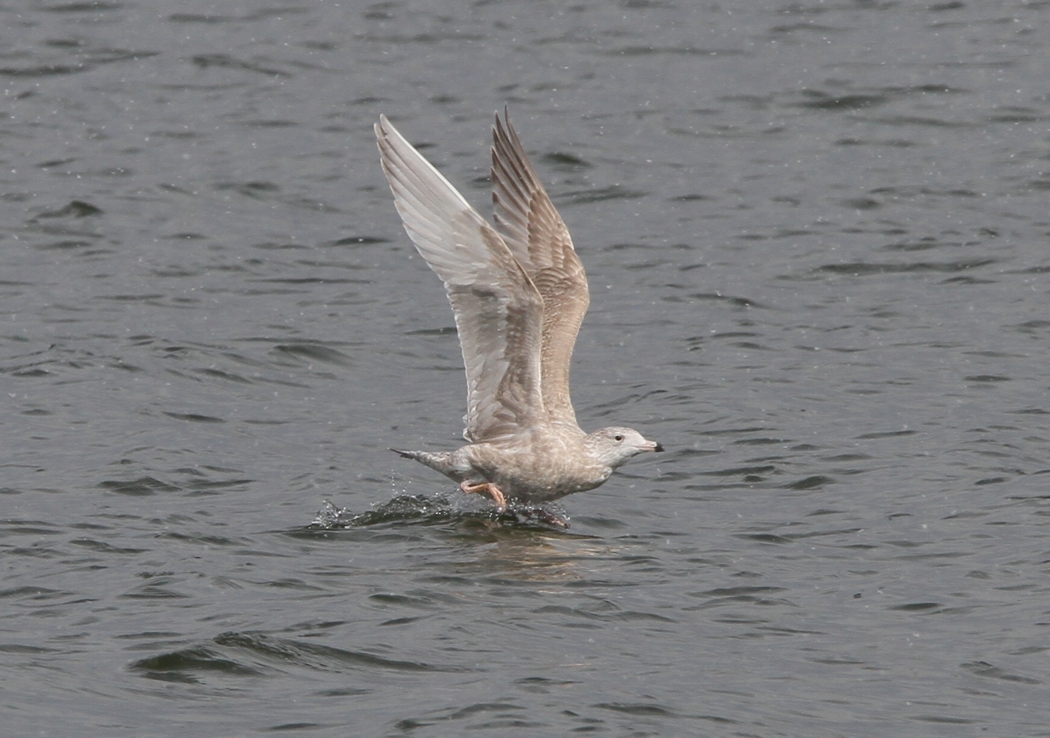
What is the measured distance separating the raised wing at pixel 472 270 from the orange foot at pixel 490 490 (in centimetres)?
67

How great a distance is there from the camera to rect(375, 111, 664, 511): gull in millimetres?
10141

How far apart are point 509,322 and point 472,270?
1.32 feet

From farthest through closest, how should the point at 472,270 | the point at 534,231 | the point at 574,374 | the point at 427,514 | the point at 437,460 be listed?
the point at 574,374 < the point at 534,231 < the point at 427,514 < the point at 437,460 < the point at 472,270

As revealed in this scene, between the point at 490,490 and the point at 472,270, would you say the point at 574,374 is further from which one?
the point at 472,270

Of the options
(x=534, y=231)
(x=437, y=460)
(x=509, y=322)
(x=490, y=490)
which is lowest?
(x=490, y=490)

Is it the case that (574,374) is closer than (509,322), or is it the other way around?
(509,322)

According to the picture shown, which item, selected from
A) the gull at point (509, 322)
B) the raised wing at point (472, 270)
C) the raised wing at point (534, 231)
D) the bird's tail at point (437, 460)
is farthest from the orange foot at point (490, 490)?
the raised wing at point (534, 231)

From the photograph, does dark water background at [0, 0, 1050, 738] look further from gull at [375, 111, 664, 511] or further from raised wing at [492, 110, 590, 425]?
raised wing at [492, 110, 590, 425]

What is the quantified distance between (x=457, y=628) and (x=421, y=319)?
6.92 m

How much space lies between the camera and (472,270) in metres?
10.2

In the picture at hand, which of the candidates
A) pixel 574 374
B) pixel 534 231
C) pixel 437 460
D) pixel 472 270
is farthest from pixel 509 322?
pixel 574 374

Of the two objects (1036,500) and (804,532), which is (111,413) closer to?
(804,532)

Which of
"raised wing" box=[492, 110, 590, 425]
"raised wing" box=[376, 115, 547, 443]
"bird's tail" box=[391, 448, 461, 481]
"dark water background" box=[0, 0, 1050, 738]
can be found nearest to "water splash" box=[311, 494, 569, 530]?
"dark water background" box=[0, 0, 1050, 738]

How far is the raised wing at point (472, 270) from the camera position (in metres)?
10.0
